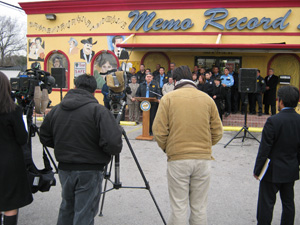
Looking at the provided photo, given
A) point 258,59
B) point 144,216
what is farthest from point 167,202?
point 258,59

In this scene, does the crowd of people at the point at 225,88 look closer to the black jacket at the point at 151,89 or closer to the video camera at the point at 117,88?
the black jacket at the point at 151,89

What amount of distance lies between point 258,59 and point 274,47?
2.03 meters

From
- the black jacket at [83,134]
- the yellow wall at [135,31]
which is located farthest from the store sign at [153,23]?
the black jacket at [83,134]

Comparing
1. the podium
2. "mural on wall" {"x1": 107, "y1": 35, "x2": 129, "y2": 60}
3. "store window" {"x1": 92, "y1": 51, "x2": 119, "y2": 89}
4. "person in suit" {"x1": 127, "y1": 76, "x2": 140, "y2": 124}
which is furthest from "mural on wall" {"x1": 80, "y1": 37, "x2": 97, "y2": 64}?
the podium

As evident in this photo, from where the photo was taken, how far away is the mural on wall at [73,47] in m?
15.2

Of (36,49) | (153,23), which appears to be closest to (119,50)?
(153,23)

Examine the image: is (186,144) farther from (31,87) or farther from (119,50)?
(119,50)

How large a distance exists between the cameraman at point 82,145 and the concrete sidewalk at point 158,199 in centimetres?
125

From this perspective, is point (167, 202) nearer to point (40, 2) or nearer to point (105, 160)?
point (105, 160)

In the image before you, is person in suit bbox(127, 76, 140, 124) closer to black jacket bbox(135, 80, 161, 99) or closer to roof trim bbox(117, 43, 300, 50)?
black jacket bbox(135, 80, 161, 99)

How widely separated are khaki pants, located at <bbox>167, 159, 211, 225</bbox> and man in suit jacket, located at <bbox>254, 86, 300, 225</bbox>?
2.51 ft

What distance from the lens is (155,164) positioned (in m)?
6.48

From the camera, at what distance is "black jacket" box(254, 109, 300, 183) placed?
3246mm

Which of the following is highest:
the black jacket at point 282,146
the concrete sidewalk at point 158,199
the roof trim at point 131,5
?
the roof trim at point 131,5
